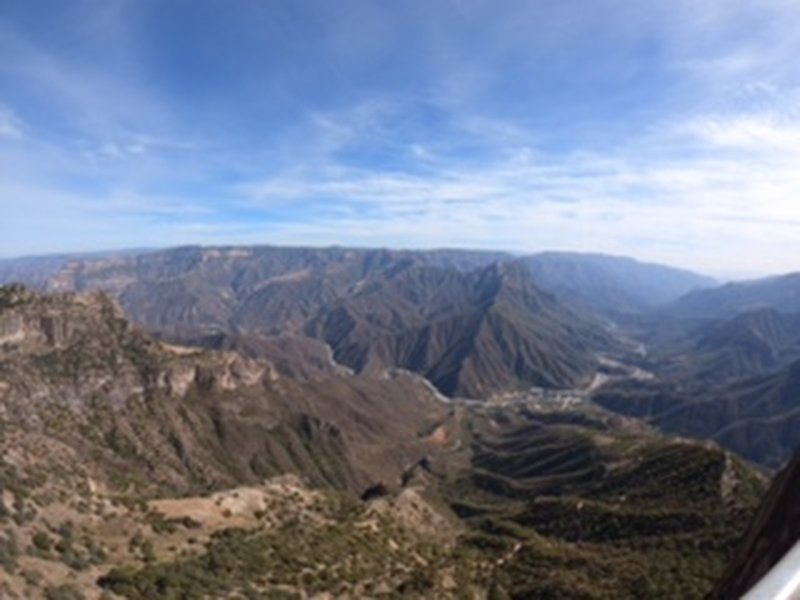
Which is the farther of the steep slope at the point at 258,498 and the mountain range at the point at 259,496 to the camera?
the mountain range at the point at 259,496

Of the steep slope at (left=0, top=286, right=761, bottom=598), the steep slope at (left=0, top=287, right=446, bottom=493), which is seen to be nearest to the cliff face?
the steep slope at (left=0, top=286, right=761, bottom=598)

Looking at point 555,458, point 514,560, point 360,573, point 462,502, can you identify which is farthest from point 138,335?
point 360,573

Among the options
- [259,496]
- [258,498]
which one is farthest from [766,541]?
[259,496]

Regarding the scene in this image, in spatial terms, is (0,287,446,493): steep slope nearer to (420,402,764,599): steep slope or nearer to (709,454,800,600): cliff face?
(420,402,764,599): steep slope

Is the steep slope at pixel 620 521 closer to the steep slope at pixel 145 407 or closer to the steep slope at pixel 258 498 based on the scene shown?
the steep slope at pixel 258 498

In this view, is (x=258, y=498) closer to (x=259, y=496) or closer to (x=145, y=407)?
(x=259, y=496)

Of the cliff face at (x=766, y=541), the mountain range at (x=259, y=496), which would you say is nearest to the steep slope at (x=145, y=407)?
the mountain range at (x=259, y=496)

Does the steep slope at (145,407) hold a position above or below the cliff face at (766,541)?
below

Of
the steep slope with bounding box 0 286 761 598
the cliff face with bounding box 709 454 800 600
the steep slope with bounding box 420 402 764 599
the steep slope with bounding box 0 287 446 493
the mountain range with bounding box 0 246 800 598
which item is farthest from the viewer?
the steep slope with bounding box 0 287 446 493
